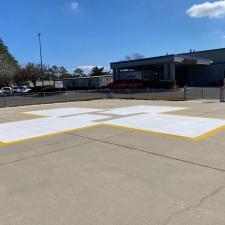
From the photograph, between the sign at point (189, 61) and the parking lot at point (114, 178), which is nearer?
the parking lot at point (114, 178)

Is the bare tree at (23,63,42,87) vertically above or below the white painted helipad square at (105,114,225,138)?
above

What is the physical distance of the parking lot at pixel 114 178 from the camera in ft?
10.5

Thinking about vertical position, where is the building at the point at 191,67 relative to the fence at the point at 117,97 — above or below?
above

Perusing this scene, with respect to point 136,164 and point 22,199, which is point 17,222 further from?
point 136,164

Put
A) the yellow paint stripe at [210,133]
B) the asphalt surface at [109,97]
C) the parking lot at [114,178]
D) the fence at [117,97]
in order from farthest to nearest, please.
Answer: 1. the asphalt surface at [109,97]
2. the fence at [117,97]
3. the yellow paint stripe at [210,133]
4. the parking lot at [114,178]

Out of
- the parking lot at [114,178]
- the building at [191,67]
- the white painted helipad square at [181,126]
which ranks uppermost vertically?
the building at [191,67]

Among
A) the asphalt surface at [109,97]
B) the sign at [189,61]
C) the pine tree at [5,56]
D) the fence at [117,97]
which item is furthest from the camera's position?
the pine tree at [5,56]

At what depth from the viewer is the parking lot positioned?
10.5ft

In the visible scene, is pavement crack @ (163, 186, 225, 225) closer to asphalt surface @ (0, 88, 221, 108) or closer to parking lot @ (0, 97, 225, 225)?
parking lot @ (0, 97, 225, 225)

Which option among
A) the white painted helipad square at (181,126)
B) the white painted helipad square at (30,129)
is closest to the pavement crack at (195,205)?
the white painted helipad square at (181,126)

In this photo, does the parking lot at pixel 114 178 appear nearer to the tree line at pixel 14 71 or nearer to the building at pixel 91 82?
the tree line at pixel 14 71

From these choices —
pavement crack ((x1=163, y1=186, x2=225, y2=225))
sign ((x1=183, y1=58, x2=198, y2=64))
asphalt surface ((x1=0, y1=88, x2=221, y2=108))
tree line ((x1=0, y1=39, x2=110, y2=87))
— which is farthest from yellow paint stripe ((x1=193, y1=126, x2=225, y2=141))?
tree line ((x1=0, y1=39, x2=110, y2=87))

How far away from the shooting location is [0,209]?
339cm

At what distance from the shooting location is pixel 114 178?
14.3 ft
